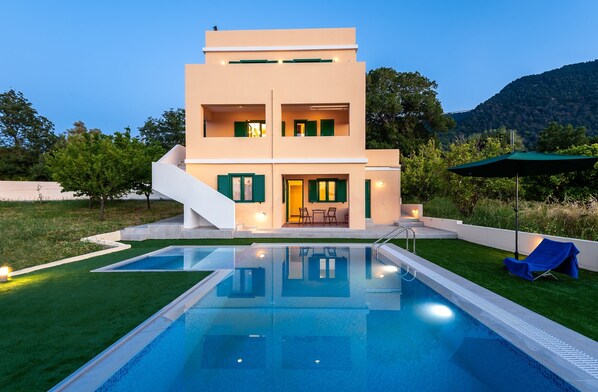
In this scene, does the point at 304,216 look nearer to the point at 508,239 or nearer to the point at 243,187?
the point at 243,187

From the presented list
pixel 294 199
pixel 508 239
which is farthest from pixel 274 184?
pixel 508 239

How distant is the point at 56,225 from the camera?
13484mm

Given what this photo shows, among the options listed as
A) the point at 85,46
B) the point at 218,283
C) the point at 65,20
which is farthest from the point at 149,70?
the point at 218,283

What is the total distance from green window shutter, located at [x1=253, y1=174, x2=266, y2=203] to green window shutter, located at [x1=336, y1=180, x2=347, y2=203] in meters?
3.65

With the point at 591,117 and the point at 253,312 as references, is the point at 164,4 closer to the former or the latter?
the point at 253,312

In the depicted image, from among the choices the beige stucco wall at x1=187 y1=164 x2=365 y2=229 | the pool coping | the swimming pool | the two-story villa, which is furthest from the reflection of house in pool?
the two-story villa

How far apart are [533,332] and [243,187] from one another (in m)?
11.0

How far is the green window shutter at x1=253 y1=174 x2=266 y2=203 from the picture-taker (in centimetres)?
1306

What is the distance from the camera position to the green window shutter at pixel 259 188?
1306 cm

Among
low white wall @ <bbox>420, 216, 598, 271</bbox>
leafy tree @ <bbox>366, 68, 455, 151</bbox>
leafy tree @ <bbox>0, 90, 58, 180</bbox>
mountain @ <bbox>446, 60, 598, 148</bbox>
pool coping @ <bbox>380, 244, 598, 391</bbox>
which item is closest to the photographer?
pool coping @ <bbox>380, 244, 598, 391</bbox>

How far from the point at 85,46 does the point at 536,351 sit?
135 m

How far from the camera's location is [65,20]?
8519 centimetres

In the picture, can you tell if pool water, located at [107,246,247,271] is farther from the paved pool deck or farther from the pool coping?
the pool coping

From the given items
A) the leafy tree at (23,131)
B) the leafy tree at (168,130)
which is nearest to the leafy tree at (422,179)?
the leafy tree at (168,130)
